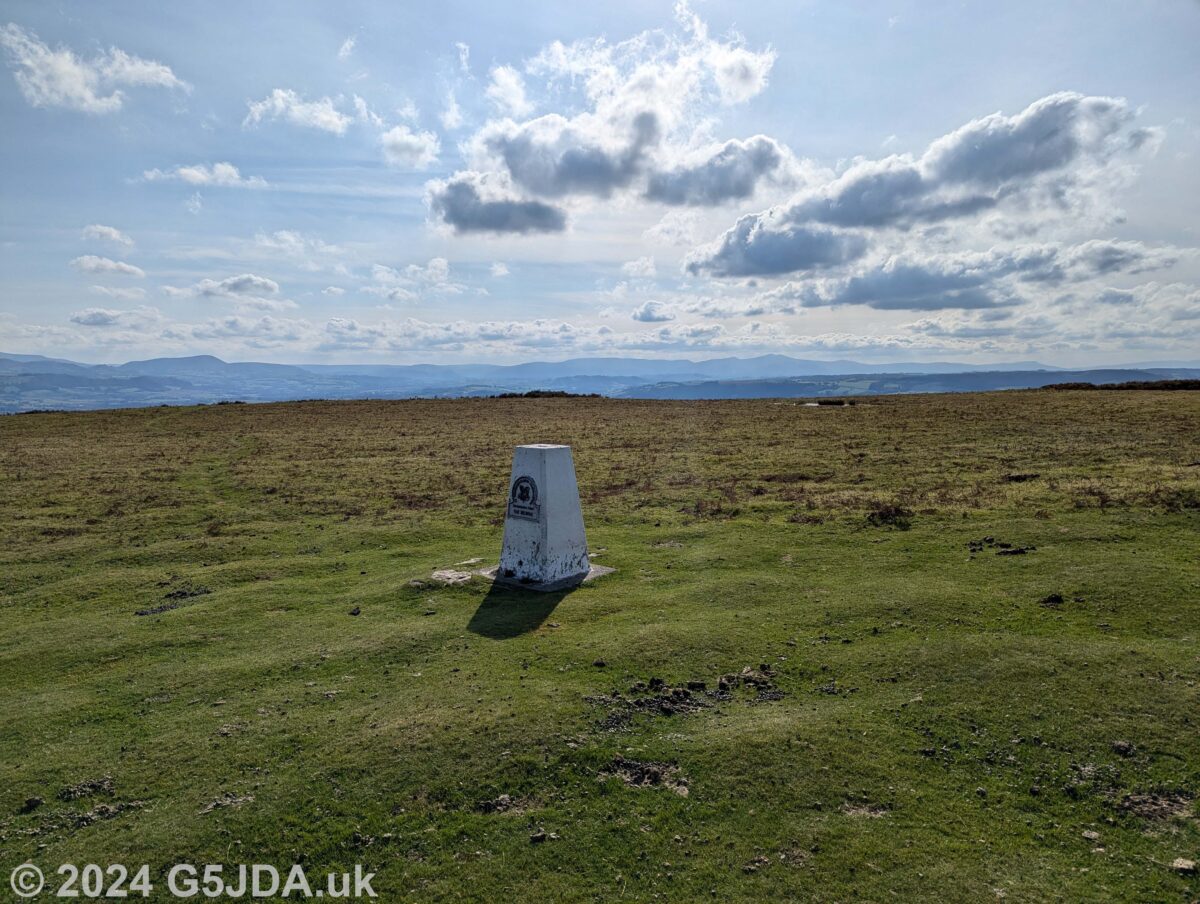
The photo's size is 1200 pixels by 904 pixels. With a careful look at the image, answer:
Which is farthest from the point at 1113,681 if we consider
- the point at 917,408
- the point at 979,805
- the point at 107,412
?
the point at 107,412

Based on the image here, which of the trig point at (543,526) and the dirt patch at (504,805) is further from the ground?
the trig point at (543,526)

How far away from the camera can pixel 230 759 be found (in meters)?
8.48

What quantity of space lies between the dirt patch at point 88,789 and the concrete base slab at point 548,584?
807 centimetres

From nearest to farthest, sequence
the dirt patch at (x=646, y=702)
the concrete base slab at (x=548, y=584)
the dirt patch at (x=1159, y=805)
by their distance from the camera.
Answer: the dirt patch at (x=1159, y=805) → the dirt patch at (x=646, y=702) → the concrete base slab at (x=548, y=584)

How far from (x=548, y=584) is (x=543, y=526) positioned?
51.0 inches

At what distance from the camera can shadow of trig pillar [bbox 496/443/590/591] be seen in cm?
1504

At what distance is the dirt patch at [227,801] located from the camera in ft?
24.8

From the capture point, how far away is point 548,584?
15.0 m

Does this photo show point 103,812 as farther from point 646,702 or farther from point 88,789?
point 646,702

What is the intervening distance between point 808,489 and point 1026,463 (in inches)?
379

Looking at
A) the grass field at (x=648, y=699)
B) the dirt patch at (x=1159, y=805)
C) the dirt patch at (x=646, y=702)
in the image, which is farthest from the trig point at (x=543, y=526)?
the dirt patch at (x=1159, y=805)

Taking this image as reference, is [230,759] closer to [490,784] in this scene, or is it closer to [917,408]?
[490,784]
